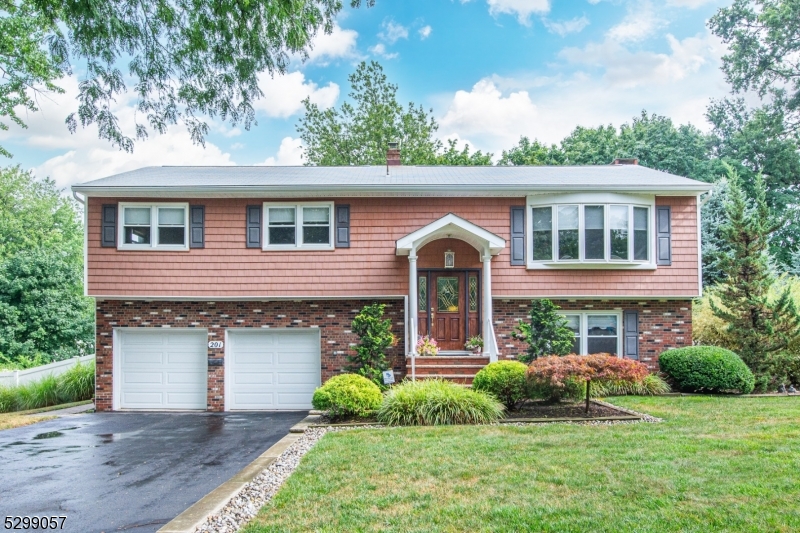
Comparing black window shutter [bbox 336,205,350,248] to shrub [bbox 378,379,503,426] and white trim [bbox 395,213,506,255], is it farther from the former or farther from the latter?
shrub [bbox 378,379,503,426]

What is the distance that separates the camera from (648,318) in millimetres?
13922

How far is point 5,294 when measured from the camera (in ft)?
72.5

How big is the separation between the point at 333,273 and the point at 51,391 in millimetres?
8464

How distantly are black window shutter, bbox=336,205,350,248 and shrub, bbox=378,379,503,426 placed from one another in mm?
4728

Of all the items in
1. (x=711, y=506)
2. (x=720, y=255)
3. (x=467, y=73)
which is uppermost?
(x=467, y=73)

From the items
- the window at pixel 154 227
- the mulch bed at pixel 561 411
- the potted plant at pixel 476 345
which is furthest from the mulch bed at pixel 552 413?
the window at pixel 154 227

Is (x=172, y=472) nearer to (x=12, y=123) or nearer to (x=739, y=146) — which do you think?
(x=12, y=123)

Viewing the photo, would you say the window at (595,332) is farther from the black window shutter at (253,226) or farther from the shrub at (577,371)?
the black window shutter at (253,226)

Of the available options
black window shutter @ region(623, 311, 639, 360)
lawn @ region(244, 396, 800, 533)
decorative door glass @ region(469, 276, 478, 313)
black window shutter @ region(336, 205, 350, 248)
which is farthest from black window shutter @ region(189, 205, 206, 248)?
black window shutter @ region(623, 311, 639, 360)

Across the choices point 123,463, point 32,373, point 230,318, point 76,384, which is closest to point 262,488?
point 123,463

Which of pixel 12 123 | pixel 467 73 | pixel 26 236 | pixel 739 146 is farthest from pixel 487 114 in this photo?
pixel 26 236

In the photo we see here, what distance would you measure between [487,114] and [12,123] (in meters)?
19.3

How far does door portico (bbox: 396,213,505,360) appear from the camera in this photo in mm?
12641

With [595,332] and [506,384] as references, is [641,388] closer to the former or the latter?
[595,332]
